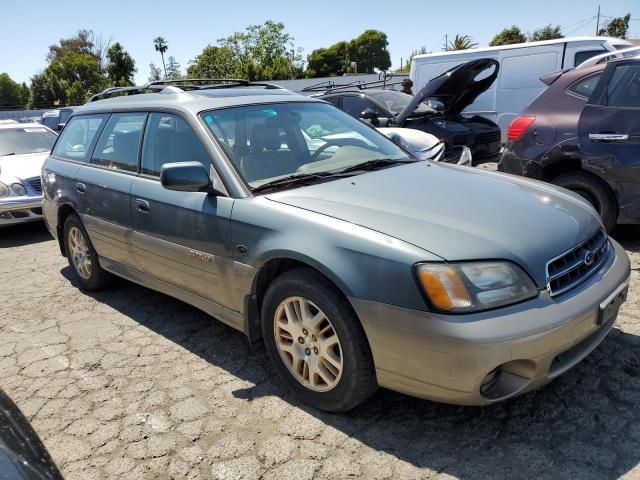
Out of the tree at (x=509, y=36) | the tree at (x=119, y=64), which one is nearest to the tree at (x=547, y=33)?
the tree at (x=509, y=36)

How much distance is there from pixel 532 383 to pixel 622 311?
1699 mm

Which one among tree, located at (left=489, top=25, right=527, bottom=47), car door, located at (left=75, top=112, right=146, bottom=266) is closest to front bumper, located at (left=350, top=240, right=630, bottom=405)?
car door, located at (left=75, top=112, right=146, bottom=266)

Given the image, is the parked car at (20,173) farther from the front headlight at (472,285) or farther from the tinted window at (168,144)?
the front headlight at (472,285)

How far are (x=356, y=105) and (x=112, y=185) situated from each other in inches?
260

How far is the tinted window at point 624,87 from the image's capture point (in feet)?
14.4

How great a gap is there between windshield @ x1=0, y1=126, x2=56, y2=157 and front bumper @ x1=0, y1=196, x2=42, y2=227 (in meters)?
1.75

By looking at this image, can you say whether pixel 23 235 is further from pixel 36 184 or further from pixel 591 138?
pixel 591 138

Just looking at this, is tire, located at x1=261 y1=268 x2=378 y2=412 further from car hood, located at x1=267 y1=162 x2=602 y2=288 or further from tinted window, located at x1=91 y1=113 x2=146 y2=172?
tinted window, located at x1=91 y1=113 x2=146 y2=172

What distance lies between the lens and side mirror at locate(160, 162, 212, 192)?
2889mm

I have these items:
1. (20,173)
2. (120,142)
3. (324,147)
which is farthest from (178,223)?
(20,173)

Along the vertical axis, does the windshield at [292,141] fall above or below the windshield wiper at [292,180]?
above

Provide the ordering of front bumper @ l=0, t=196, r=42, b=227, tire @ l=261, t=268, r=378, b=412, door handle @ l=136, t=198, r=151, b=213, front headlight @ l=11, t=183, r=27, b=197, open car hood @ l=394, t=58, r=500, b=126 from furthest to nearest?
open car hood @ l=394, t=58, r=500, b=126 → front headlight @ l=11, t=183, r=27, b=197 → front bumper @ l=0, t=196, r=42, b=227 → door handle @ l=136, t=198, r=151, b=213 → tire @ l=261, t=268, r=378, b=412

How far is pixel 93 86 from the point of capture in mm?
58969

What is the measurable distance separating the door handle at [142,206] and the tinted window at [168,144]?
21 centimetres
